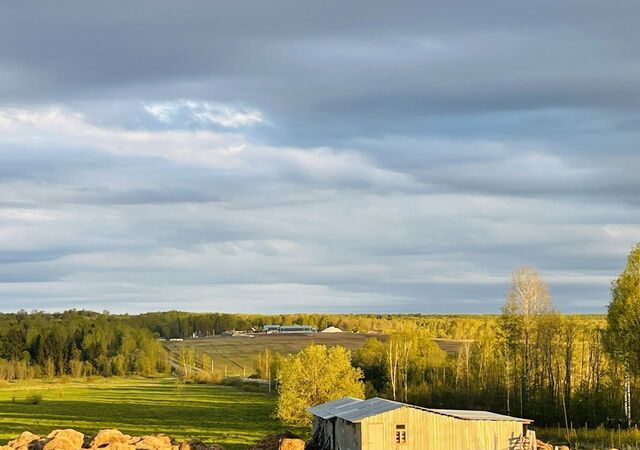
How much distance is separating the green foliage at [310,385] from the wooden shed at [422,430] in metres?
23.9

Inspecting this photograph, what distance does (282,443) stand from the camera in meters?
53.5

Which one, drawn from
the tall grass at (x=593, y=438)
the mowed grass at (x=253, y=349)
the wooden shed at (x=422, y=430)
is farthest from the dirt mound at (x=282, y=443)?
the mowed grass at (x=253, y=349)

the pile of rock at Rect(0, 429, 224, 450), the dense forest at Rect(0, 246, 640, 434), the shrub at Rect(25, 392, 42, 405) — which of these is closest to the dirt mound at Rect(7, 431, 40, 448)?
the pile of rock at Rect(0, 429, 224, 450)

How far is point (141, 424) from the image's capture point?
3356 inches

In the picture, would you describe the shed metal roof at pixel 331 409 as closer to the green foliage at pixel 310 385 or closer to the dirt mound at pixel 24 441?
the green foliage at pixel 310 385

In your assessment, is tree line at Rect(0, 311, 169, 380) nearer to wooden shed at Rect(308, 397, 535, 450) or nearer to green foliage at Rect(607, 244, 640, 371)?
green foliage at Rect(607, 244, 640, 371)

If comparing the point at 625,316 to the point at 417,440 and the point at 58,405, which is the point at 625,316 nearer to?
the point at 417,440

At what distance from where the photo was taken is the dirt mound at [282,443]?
53.5 metres

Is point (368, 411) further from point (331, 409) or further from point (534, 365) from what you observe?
point (534, 365)

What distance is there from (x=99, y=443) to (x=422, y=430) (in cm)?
2008

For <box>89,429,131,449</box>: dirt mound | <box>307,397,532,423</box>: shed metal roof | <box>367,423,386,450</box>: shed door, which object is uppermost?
<box>307,397,532,423</box>: shed metal roof

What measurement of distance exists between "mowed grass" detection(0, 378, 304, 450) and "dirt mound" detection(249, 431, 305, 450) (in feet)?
25.4

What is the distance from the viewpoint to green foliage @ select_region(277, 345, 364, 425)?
7912 cm

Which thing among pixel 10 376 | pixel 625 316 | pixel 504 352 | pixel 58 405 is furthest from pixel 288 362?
pixel 10 376
